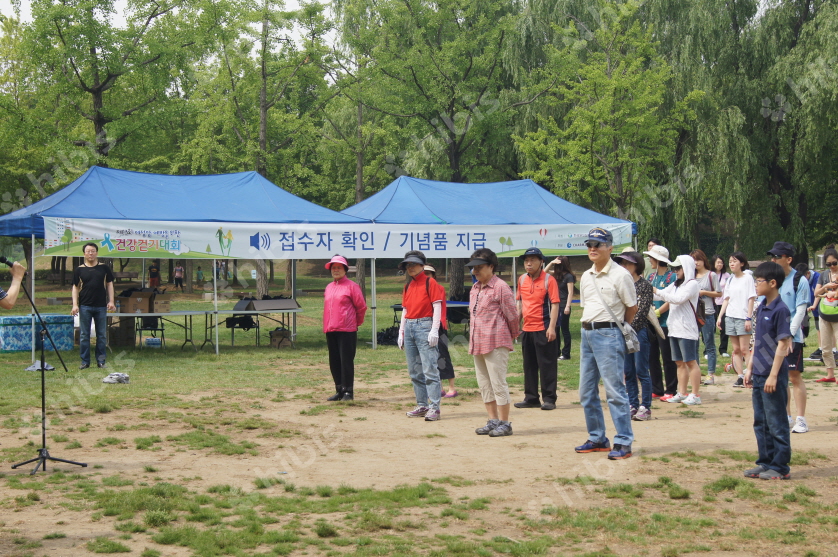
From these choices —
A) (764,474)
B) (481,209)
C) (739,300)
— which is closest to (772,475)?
(764,474)

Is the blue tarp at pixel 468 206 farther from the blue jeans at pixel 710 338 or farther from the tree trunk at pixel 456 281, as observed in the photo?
the tree trunk at pixel 456 281

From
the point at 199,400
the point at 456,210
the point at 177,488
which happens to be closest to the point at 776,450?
the point at 177,488

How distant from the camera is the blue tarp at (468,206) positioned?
57.1ft

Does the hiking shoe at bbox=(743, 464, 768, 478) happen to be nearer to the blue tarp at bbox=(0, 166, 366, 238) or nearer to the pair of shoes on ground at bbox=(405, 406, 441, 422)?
the pair of shoes on ground at bbox=(405, 406, 441, 422)

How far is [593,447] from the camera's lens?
7.47 m

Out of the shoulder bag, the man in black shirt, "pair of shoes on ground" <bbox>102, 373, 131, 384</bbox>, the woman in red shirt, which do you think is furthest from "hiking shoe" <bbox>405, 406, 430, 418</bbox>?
the man in black shirt

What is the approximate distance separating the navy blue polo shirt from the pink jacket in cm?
502

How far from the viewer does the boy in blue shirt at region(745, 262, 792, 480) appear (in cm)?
639

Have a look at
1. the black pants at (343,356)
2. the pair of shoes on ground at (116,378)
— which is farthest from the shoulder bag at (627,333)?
the pair of shoes on ground at (116,378)

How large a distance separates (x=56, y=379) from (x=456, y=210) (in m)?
9.02

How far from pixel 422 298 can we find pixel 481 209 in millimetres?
9442

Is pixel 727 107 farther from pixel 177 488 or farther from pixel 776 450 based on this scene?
pixel 177 488

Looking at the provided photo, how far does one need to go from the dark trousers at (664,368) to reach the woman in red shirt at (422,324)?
9.09ft

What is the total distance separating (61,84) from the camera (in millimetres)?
23266
